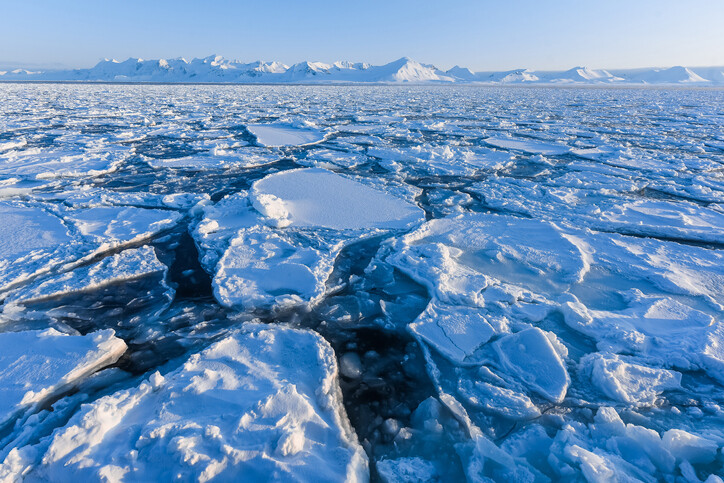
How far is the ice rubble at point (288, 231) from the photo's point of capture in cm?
289

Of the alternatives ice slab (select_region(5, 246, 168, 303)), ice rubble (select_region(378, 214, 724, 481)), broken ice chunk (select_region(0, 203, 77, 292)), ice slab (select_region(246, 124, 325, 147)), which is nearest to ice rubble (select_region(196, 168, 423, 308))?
ice slab (select_region(5, 246, 168, 303))

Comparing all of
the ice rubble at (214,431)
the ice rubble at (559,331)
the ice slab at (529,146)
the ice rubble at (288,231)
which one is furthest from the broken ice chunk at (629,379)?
the ice slab at (529,146)

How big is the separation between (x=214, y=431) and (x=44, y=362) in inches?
48.9

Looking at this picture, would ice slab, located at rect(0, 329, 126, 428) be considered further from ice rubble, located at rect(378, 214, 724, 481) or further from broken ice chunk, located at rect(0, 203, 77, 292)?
ice rubble, located at rect(378, 214, 724, 481)

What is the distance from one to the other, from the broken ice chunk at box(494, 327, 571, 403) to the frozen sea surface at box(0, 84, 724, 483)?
12mm

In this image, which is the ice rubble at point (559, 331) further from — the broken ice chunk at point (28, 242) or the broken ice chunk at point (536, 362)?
the broken ice chunk at point (28, 242)

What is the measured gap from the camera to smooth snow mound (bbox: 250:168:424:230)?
13.4ft

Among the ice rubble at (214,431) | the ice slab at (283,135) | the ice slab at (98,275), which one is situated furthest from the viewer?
the ice slab at (283,135)

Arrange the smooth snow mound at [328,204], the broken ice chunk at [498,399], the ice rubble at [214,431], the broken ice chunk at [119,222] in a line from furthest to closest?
1. the smooth snow mound at [328,204]
2. the broken ice chunk at [119,222]
3. the broken ice chunk at [498,399]
4. the ice rubble at [214,431]

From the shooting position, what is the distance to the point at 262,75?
128250 millimetres

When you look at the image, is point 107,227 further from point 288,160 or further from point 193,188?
point 288,160

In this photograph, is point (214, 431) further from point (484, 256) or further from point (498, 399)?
point (484, 256)

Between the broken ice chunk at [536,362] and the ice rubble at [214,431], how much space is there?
1003 mm

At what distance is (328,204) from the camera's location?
455 centimetres
